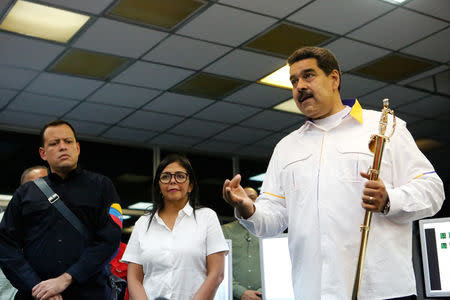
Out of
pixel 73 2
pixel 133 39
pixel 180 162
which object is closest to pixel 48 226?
pixel 180 162

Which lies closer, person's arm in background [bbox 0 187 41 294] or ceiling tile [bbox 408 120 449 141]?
person's arm in background [bbox 0 187 41 294]

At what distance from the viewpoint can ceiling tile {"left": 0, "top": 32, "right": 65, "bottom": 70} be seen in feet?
18.0

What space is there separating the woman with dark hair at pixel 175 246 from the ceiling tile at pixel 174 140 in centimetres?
532

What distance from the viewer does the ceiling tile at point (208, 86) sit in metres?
6.48

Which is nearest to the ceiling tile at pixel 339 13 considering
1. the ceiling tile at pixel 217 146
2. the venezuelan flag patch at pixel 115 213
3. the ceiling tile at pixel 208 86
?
the ceiling tile at pixel 208 86

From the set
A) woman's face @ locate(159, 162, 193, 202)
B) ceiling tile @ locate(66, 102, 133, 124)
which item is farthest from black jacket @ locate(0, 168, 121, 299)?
ceiling tile @ locate(66, 102, 133, 124)

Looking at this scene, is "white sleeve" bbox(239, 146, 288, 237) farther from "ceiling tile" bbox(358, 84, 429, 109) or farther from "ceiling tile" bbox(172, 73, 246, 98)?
"ceiling tile" bbox(358, 84, 429, 109)

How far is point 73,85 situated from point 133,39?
133 centimetres

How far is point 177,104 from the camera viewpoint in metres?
7.20

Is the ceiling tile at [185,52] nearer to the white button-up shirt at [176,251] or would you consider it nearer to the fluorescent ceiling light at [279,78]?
the fluorescent ceiling light at [279,78]

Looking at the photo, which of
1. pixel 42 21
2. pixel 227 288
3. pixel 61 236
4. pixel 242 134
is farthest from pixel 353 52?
pixel 61 236

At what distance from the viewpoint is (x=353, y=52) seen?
19.5ft

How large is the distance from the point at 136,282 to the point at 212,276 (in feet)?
1.21

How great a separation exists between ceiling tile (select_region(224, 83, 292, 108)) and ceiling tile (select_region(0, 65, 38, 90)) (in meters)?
2.23
